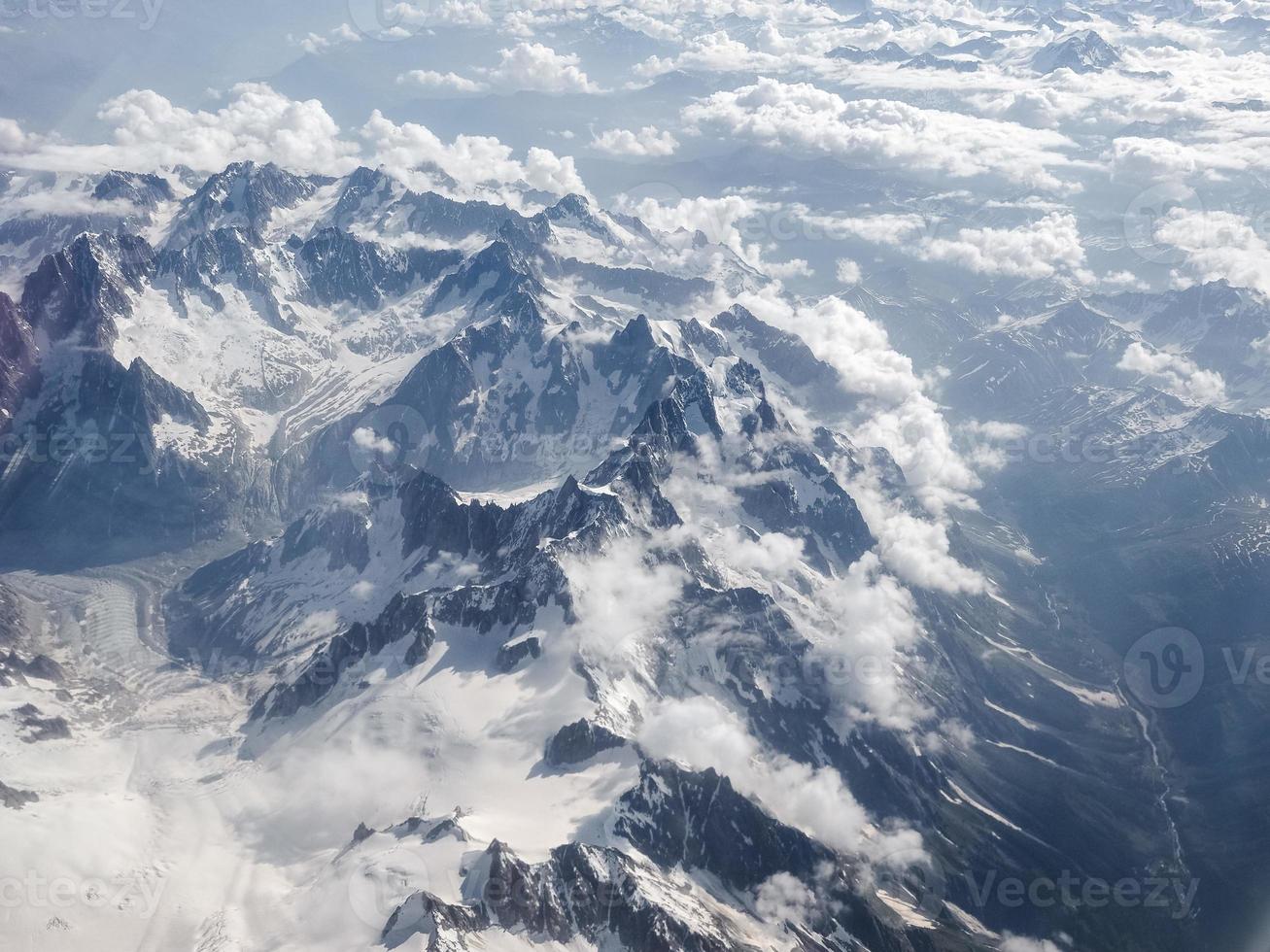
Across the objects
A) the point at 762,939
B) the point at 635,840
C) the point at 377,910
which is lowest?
the point at 762,939

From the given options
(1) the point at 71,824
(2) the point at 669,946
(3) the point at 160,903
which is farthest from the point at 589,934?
(1) the point at 71,824

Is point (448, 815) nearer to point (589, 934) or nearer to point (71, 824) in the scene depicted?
point (589, 934)

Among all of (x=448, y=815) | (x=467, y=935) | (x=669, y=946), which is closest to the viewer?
(x=467, y=935)

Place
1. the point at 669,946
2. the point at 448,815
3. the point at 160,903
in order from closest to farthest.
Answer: the point at 669,946
the point at 160,903
the point at 448,815

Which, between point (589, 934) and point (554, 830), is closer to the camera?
point (589, 934)

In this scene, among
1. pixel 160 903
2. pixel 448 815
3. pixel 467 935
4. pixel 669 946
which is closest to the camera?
pixel 467 935

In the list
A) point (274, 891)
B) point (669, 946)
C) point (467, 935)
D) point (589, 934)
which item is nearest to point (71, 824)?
point (274, 891)

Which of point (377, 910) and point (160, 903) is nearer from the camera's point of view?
point (377, 910)

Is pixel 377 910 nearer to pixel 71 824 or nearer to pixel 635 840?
pixel 635 840

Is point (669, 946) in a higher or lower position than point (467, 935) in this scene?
lower
